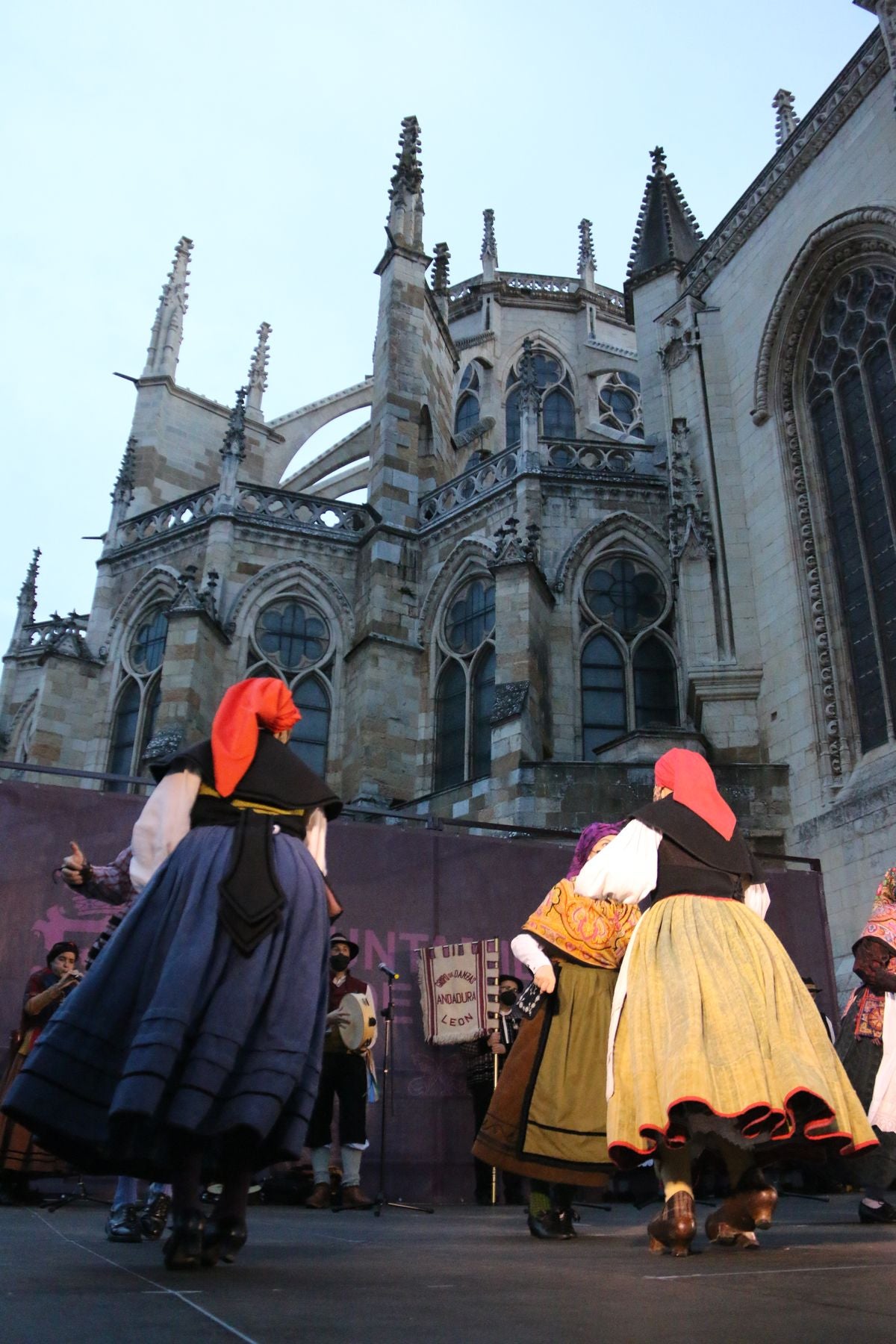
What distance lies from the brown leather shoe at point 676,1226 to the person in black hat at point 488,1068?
3963 mm

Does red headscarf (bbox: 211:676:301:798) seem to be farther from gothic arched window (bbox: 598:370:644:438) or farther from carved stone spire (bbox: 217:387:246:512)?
gothic arched window (bbox: 598:370:644:438)

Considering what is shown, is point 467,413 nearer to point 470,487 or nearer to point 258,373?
point 258,373

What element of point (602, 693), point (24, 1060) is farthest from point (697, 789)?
point (602, 693)

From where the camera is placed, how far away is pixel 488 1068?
25.0 feet

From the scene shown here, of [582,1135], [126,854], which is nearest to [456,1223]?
[582,1135]

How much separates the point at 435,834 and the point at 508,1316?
6.35 meters

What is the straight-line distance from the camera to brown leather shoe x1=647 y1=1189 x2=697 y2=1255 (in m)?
3.30

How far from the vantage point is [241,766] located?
3.36m

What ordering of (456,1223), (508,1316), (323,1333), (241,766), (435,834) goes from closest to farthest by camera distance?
(323,1333) < (508,1316) < (241,766) < (456,1223) < (435,834)

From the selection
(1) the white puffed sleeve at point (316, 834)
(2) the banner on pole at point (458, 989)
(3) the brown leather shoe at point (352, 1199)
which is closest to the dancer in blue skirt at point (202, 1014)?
(1) the white puffed sleeve at point (316, 834)

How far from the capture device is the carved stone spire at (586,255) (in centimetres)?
3139

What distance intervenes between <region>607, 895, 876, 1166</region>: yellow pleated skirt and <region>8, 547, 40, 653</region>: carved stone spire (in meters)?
18.7

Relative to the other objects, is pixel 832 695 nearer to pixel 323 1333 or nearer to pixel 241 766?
pixel 241 766

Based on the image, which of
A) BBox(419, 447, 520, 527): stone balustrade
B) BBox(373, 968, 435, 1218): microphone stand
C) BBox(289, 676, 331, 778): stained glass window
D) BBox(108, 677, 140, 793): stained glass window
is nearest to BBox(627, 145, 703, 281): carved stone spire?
BBox(419, 447, 520, 527): stone balustrade
